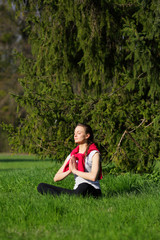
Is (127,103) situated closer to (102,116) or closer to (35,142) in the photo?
(102,116)

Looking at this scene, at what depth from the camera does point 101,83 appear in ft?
30.1

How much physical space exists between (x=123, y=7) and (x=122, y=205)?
4.88 metres

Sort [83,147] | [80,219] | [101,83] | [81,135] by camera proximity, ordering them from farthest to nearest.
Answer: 1. [101,83]
2. [83,147]
3. [81,135]
4. [80,219]

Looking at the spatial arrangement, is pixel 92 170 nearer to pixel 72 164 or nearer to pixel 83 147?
pixel 72 164

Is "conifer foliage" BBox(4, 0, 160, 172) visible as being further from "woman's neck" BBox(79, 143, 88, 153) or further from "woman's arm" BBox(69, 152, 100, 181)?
"woman's arm" BBox(69, 152, 100, 181)

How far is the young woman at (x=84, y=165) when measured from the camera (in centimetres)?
509

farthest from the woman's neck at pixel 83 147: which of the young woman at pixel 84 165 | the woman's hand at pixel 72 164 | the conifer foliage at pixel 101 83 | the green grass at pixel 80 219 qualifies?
the conifer foliage at pixel 101 83

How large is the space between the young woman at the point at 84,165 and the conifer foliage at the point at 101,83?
2.37 m

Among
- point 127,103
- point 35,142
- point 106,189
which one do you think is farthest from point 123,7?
point 106,189

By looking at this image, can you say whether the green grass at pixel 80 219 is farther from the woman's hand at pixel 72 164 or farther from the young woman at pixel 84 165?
the woman's hand at pixel 72 164

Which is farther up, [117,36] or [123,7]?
[123,7]

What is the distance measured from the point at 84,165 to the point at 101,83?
421 centimetres

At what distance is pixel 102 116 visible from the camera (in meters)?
7.75

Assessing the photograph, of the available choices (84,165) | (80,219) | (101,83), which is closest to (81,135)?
(84,165)
